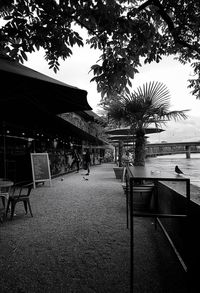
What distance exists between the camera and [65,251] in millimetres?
3004

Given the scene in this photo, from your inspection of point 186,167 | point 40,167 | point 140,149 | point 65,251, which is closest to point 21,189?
point 65,251

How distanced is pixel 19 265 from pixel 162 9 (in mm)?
4173

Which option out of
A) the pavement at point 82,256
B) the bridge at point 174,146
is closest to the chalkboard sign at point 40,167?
the pavement at point 82,256

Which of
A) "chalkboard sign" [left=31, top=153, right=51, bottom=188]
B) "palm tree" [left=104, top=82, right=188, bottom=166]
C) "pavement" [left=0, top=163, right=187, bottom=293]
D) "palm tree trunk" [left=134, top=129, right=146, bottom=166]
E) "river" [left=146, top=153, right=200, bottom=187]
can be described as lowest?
"pavement" [left=0, top=163, right=187, bottom=293]

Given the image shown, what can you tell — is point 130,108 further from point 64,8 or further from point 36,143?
point 36,143

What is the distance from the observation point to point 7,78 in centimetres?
235

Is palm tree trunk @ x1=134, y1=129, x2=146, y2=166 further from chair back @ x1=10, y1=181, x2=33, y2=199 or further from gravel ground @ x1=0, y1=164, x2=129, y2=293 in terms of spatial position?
chair back @ x1=10, y1=181, x2=33, y2=199

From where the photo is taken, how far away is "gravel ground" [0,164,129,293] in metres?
2.24

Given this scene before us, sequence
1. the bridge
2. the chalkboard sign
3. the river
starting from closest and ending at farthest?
the river → the chalkboard sign → the bridge

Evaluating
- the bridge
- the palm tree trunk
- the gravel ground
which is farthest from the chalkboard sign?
the bridge

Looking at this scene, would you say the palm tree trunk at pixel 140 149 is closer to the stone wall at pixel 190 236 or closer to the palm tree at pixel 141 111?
the palm tree at pixel 141 111

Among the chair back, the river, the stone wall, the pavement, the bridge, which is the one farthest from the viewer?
the bridge

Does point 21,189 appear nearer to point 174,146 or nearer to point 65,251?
point 65,251

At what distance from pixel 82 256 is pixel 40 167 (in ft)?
20.5
